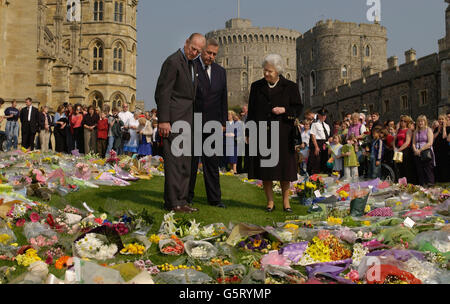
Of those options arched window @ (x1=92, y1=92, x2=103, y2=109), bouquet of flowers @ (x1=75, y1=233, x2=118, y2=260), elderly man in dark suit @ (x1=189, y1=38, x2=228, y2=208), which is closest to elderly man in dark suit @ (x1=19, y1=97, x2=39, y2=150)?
elderly man in dark suit @ (x1=189, y1=38, x2=228, y2=208)

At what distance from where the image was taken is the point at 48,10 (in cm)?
4838

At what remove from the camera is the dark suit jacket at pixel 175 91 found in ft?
22.6

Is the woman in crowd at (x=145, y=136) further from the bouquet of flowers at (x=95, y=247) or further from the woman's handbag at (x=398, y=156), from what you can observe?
the bouquet of flowers at (x=95, y=247)

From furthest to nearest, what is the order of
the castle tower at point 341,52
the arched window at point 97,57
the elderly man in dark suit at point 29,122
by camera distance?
1. the castle tower at point 341,52
2. the arched window at point 97,57
3. the elderly man in dark suit at point 29,122

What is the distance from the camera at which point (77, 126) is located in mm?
17875

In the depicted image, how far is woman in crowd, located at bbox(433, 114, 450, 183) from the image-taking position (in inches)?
534

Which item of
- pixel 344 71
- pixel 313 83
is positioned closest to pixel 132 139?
pixel 344 71

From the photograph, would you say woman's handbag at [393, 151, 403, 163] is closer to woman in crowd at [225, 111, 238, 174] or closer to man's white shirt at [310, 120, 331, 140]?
man's white shirt at [310, 120, 331, 140]

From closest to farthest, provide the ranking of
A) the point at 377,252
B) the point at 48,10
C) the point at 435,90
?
the point at 377,252
the point at 435,90
the point at 48,10

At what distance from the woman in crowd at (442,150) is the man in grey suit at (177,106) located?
891 centimetres

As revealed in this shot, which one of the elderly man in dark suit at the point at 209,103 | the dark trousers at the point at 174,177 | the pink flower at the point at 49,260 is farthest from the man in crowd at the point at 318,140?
the pink flower at the point at 49,260

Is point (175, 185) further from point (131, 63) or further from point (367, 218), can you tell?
point (131, 63)

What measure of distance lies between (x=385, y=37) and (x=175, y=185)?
2706 inches

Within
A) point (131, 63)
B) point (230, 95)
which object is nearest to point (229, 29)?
point (230, 95)
